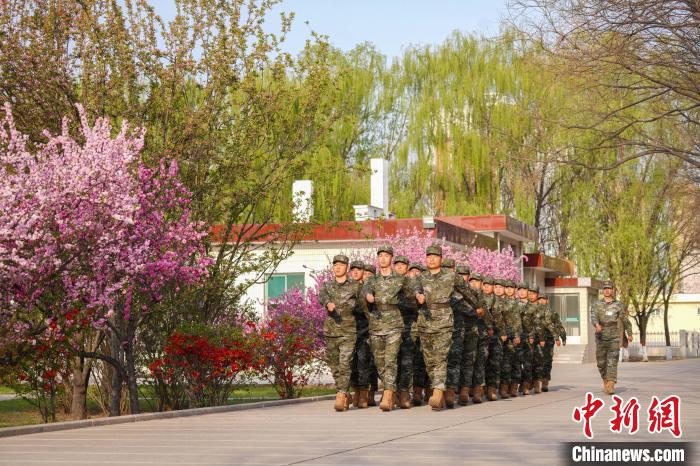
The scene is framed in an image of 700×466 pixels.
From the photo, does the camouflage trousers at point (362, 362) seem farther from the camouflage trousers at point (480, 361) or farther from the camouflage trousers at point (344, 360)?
the camouflage trousers at point (480, 361)

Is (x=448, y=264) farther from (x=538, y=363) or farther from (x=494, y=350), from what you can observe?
(x=538, y=363)

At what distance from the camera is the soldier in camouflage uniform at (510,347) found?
23062 millimetres

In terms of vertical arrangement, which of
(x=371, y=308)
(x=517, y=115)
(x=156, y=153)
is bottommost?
(x=371, y=308)

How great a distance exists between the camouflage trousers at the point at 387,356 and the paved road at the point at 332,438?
0.52 metres

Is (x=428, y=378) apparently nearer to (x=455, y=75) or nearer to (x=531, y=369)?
(x=531, y=369)

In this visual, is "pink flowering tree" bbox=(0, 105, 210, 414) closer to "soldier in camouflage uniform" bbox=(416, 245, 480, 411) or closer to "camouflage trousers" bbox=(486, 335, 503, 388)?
"soldier in camouflage uniform" bbox=(416, 245, 480, 411)

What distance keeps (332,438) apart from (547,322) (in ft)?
38.5

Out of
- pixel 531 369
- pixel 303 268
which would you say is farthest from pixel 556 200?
pixel 531 369

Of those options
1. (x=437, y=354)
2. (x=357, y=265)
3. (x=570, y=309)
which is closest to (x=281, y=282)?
(x=357, y=265)

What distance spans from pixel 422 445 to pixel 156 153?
8.79 metres

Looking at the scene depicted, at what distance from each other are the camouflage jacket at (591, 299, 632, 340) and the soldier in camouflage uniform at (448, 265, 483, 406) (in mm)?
3162

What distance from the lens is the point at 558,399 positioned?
2220cm

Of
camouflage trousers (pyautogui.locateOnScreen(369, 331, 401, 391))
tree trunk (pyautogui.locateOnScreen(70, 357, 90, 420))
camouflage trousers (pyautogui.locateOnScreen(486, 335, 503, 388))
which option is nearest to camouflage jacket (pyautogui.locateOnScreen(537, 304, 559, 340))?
camouflage trousers (pyautogui.locateOnScreen(486, 335, 503, 388))

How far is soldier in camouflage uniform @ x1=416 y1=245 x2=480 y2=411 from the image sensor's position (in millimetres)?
18672
